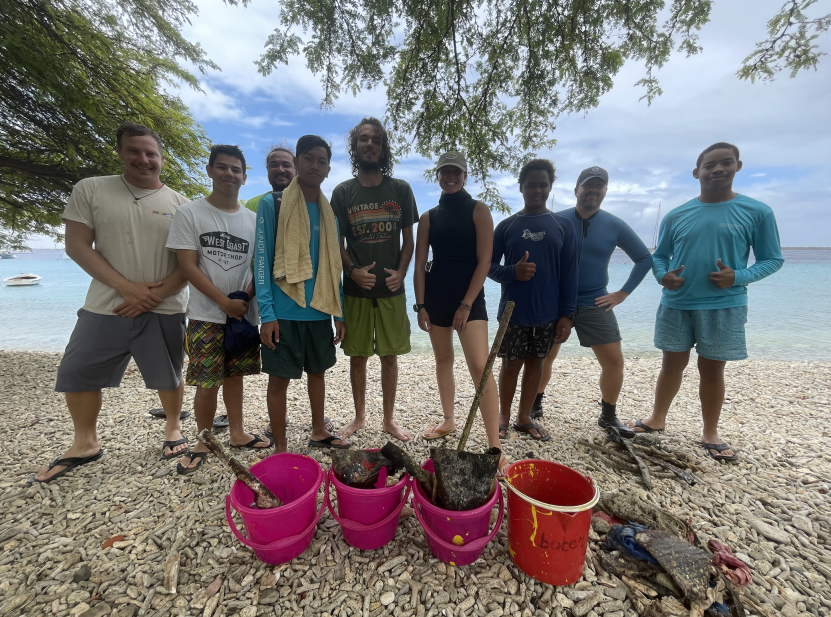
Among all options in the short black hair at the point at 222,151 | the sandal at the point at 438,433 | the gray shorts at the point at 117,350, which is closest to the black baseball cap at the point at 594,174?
the sandal at the point at 438,433

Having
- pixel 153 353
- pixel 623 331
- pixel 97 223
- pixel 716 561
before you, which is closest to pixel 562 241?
pixel 716 561

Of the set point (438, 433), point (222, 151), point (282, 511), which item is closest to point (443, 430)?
point (438, 433)

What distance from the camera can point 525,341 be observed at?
10.4 ft

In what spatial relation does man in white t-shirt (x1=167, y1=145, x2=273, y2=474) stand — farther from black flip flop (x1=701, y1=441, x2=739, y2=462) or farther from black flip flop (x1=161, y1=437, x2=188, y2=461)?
black flip flop (x1=701, y1=441, x2=739, y2=462)

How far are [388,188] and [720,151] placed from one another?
10.1ft

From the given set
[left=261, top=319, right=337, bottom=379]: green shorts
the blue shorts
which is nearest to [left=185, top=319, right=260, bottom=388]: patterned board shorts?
[left=261, top=319, right=337, bottom=379]: green shorts

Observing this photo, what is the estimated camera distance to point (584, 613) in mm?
1599

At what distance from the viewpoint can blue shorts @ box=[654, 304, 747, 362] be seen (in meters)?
2.92

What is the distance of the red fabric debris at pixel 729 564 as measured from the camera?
1.74m

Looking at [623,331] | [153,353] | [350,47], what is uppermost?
[350,47]

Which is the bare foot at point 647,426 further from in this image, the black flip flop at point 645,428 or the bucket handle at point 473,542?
the bucket handle at point 473,542

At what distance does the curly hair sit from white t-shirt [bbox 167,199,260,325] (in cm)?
119

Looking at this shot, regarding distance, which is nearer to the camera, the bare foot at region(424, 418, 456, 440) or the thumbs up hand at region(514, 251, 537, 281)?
the thumbs up hand at region(514, 251, 537, 281)

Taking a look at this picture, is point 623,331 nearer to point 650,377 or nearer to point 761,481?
point 650,377
